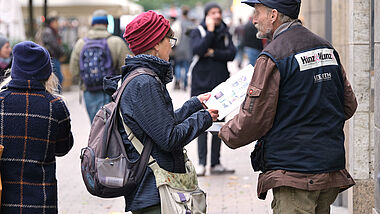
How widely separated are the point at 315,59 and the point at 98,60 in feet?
15.4

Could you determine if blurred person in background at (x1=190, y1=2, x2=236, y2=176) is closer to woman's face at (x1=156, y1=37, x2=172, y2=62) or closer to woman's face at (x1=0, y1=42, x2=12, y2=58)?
woman's face at (x1=0, y1=42, x2=12, y2=58)

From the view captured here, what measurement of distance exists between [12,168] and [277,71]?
5.32 feet

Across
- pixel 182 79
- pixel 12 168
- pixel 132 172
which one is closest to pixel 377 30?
pixel 132 172

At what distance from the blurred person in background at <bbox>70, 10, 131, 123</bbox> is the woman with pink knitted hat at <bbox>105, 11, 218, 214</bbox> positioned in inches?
162

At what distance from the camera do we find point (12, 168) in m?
4.02

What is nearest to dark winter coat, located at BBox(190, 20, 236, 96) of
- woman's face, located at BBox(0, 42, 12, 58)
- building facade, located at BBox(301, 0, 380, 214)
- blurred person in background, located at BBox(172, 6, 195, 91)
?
woman's face, located at BBox(0, 42, 12, 58)

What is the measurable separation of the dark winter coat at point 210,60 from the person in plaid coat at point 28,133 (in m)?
4.39

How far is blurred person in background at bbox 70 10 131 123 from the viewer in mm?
8047

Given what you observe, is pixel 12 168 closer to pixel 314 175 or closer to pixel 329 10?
pixel 314 175

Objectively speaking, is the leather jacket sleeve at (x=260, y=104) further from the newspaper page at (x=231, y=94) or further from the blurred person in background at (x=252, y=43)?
the blurred person in background at (x=252, y=43)

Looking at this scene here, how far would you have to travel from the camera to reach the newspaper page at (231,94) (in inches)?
164

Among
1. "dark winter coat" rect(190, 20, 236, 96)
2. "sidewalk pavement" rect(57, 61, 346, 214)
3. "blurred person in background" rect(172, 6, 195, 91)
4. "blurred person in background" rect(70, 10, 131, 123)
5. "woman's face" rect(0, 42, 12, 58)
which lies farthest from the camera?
"blurred person in background" rect(172, 6, 195, 91)

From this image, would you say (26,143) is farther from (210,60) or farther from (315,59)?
(210,60)

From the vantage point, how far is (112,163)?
374 cm
